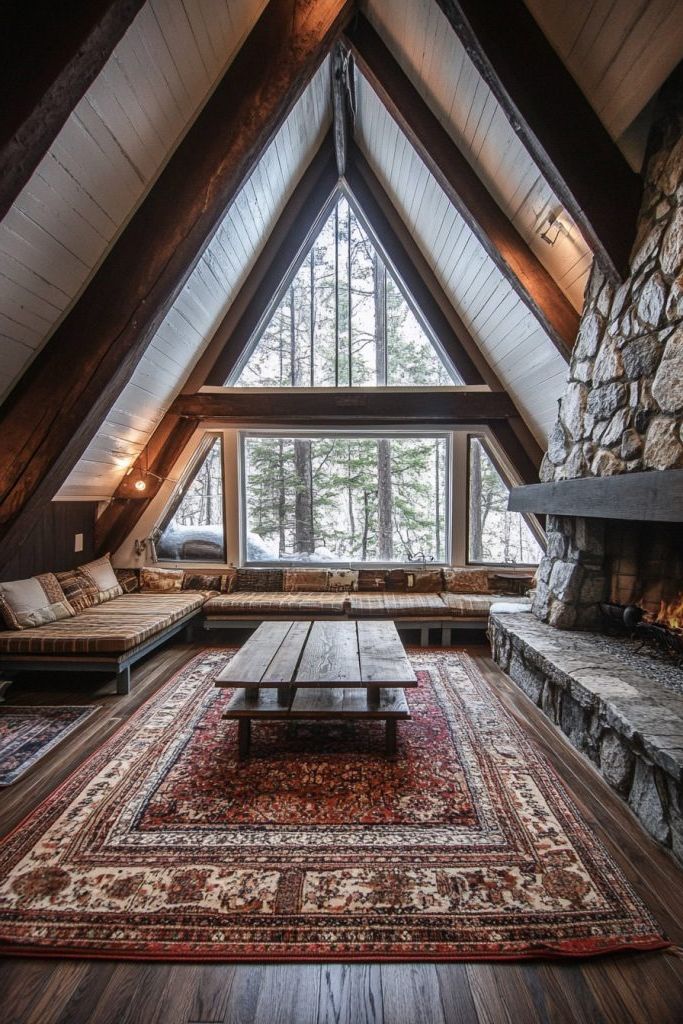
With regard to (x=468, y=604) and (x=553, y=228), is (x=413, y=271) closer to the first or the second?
(x=553, y=228)

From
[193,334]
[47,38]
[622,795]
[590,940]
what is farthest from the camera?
[193,334]

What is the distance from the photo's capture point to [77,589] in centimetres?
399

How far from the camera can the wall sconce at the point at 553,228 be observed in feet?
8.85

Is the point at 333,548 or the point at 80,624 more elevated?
the point at 333,548

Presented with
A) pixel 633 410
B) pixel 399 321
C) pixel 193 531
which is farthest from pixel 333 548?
pixel 633 410

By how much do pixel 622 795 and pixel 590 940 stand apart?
815mm

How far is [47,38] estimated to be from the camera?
1.54 metres

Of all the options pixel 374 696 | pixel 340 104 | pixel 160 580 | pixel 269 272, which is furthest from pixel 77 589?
pixel 340 104

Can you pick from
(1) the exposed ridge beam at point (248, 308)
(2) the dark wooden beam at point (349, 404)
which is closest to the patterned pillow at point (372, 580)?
(2) the dark wooden beam at point (349, 404)

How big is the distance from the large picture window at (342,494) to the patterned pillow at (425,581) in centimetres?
26

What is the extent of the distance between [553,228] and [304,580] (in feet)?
11.9

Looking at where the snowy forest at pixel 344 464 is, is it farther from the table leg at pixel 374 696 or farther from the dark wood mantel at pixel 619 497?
the table leg at pixel 374 696

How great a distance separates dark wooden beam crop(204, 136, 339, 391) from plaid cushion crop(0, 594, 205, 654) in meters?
2.20

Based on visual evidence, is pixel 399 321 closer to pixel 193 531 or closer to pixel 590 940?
pixel 193 531
